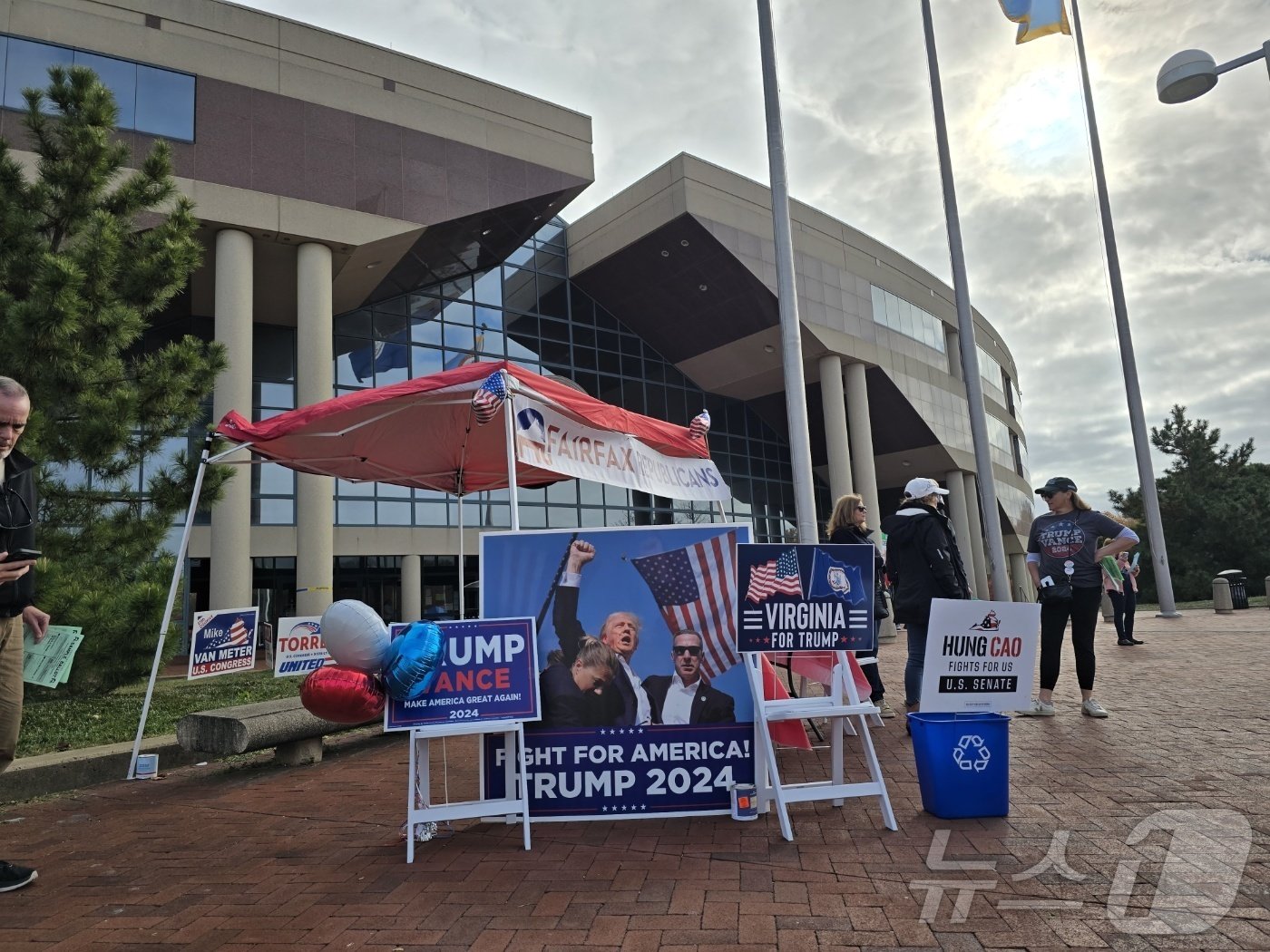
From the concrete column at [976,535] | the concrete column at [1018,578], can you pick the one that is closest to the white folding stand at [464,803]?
the concrete column at [976,535]

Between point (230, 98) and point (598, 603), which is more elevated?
point (230, 98)

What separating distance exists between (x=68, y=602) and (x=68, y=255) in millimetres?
3627

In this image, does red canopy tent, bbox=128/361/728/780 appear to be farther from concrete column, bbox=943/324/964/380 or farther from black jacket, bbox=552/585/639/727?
concrete column, bbox=943/324/964/380

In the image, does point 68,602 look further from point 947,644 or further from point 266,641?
point 266,641

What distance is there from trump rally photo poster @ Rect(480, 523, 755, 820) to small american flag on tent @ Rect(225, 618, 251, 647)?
5.85 m

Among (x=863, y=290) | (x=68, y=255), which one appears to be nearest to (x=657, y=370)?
(x=863, y=290)

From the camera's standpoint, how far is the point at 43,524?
9.16 metres

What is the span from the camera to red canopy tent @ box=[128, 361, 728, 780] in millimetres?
6051

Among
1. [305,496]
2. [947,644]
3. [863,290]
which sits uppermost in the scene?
[863,290]

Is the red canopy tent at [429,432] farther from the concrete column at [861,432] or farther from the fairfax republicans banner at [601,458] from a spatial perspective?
the concrete column at [861,432]

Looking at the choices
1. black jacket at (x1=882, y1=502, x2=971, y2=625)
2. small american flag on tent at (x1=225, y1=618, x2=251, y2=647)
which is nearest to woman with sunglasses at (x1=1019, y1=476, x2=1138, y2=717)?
black jacket at (x1=882, y1=502, x2=971, y2=625)

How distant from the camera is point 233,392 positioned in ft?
59.7

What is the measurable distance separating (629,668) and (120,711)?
7.17 metres

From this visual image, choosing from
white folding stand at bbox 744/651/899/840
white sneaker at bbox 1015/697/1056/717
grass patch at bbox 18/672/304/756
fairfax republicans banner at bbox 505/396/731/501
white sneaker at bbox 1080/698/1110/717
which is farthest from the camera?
grass patch at bbox 18/672/304/756
